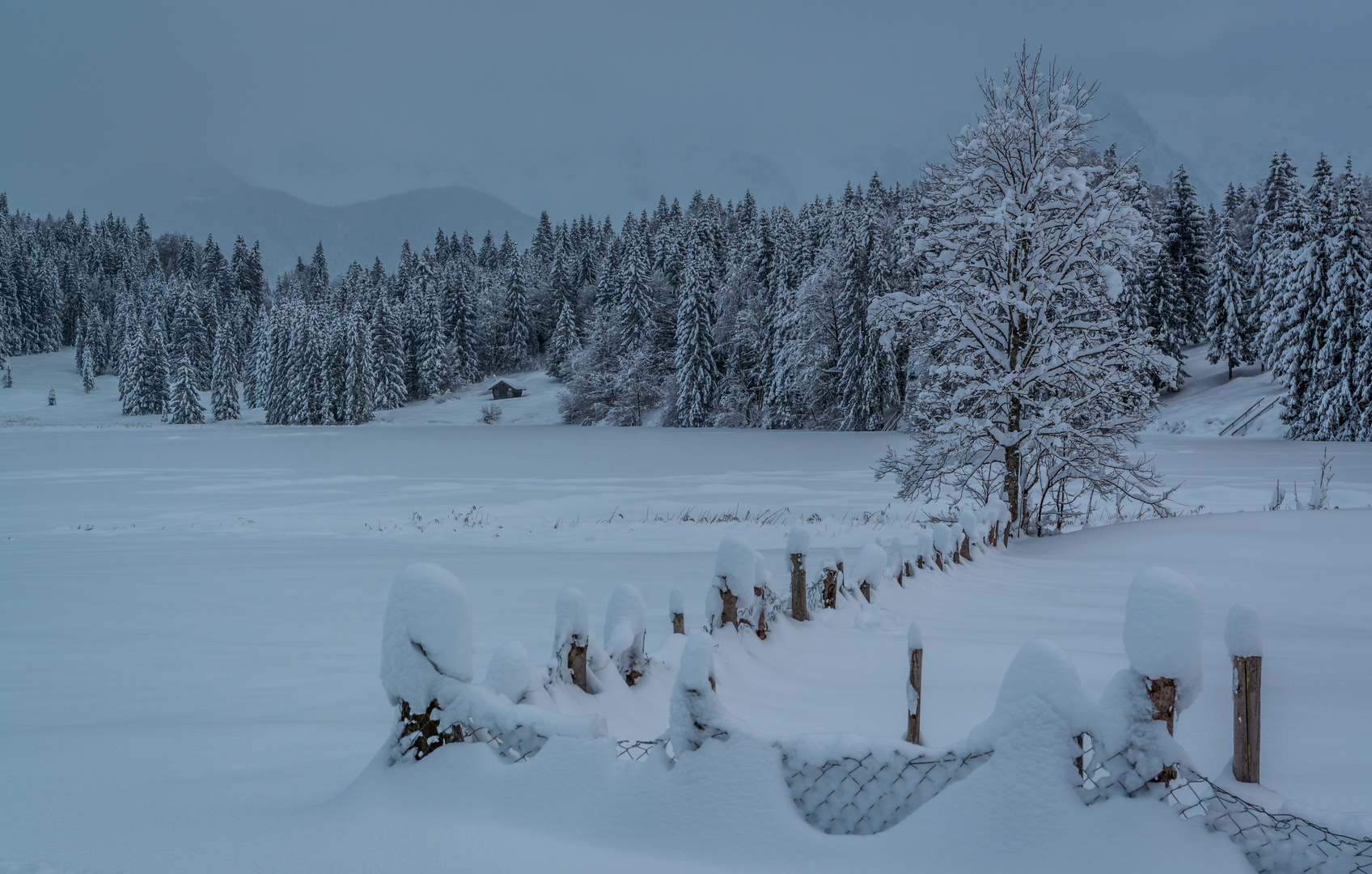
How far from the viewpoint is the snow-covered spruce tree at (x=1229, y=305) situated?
43094mm

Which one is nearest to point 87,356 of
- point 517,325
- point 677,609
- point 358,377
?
point 358,377

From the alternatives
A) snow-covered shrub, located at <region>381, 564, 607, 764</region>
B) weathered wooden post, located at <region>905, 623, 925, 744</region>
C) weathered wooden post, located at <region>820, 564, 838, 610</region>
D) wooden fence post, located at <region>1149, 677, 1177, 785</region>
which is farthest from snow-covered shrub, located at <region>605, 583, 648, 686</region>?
weathered wooden post, located at <region>820, 564, 838, 610</region>

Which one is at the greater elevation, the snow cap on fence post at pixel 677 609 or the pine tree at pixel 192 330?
the pine tree at pixel 192 330

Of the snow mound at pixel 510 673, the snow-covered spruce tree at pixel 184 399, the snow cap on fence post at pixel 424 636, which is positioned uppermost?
the snow-covered spruce tree at pixel 184 399

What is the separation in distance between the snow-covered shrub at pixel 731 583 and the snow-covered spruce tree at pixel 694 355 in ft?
158

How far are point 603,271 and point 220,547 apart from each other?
65708 millimetres

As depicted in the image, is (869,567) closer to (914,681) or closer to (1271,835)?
(914,681)

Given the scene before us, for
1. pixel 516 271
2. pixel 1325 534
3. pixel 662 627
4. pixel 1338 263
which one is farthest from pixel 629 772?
pixel 516 271

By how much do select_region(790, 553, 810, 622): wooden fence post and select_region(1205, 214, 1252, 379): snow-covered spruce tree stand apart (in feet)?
158

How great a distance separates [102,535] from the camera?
12.9 meters

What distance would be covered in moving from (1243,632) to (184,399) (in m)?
75.0

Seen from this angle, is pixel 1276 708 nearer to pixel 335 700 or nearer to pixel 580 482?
pixel 335 700

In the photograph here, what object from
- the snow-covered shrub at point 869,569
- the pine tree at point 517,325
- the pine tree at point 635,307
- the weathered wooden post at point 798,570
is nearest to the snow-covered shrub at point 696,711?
the weathered wooden post at point 798,570

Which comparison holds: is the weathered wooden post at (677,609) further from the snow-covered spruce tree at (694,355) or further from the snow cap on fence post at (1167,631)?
the snow-covered spruce tree at (694,355)
